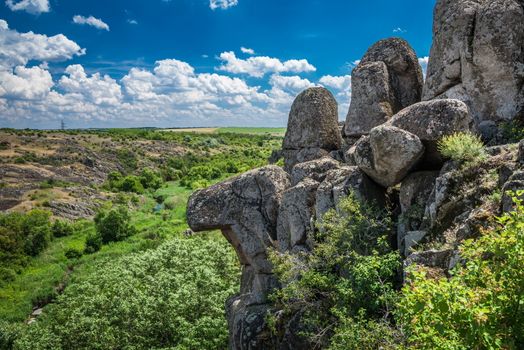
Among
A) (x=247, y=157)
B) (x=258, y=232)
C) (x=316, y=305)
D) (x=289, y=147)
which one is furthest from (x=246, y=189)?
(x=247, y=157)

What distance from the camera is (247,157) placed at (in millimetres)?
133875

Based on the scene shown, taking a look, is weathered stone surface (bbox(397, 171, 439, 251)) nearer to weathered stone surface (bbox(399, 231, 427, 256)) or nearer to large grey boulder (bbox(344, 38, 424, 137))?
weathered stone surface (bbox(399, 231, 427, 256))

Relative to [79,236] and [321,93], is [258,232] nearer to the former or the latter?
[321,93]

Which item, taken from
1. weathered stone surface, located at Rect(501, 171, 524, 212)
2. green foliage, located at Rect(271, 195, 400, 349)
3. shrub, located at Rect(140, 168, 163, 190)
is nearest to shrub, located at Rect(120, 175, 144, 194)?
shrub, located at Rect(140, 168, 163, 190)

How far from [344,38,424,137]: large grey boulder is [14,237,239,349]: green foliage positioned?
45.3 feet

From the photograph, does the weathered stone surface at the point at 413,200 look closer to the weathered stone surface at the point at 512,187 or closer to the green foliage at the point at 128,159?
the weathered stone surface at the point at 512,187

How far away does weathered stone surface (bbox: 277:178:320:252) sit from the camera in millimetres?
17297

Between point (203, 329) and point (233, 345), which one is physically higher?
point (233, 345)

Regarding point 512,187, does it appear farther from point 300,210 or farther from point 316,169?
point 316,169

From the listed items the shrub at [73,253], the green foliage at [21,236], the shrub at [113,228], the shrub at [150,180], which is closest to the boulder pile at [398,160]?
the shrub at [73,253]

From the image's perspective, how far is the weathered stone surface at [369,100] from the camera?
69.5 feet

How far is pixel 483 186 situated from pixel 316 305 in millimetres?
6389

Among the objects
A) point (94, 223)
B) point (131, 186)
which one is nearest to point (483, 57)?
point (94, 223)

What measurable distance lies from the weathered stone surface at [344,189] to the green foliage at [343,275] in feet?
1.45
